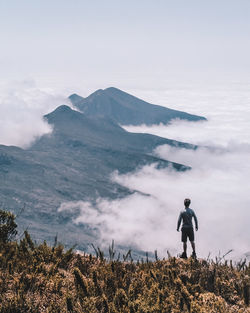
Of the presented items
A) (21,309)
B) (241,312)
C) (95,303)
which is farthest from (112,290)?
(241,312)

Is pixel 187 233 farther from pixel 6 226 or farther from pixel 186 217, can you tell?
pixel 6 226

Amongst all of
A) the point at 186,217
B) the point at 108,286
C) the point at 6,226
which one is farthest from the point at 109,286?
the point at 186,217

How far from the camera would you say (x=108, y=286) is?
8.91 meters

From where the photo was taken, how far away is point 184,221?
54.3ft

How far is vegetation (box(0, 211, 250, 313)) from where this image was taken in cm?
743

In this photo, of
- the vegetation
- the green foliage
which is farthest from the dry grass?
the green foliage

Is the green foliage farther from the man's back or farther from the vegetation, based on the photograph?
the man's back

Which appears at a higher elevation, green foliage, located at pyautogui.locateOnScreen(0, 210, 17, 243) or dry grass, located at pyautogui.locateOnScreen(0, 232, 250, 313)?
green foliage, located at pyautogui.locateOnScreen(0, 210, 17, 243)

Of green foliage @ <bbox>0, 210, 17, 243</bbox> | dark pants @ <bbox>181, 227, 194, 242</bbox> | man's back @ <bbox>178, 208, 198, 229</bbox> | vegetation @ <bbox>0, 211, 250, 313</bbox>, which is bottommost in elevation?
vegetation @ <bbox>0, 211, 250, 313</bbox>

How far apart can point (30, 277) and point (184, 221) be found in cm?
923

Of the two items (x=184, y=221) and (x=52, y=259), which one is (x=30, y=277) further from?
(x=184, y=221)

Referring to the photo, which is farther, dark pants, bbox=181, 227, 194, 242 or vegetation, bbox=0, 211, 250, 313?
dark pants, bbox=181, 227, 194, 242

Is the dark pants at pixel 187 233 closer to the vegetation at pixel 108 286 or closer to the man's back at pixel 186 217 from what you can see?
the man's back at pixel 186 217

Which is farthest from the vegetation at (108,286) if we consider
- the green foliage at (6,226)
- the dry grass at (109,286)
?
the green foliage at (6,226)
